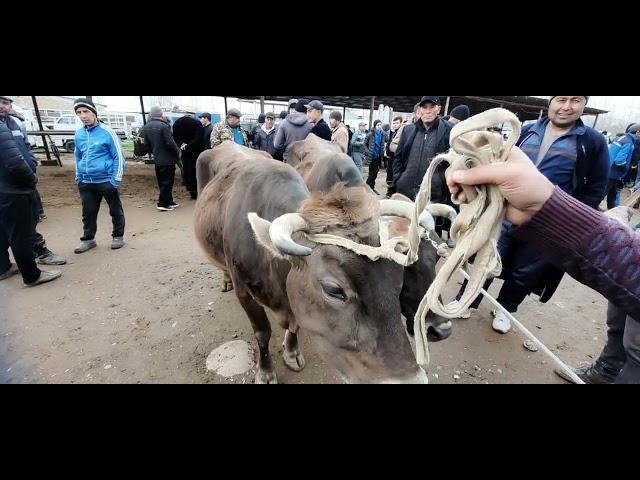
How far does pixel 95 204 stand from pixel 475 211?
6.57 metres

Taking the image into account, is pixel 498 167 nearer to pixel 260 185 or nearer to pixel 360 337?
pixel 360 337

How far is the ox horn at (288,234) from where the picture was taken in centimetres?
183

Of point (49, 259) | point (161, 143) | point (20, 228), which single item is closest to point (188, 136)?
point (161, 143)

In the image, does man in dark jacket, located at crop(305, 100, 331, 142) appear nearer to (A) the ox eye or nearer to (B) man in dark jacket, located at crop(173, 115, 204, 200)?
(B) man in dark jacket, located at crop(173, 115, 204, 200)

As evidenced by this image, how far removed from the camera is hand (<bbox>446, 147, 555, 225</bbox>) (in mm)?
1108

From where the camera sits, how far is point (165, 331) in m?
3.83

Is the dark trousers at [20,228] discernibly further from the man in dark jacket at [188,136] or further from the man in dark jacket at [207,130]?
the man in dark jacket at [207,130]

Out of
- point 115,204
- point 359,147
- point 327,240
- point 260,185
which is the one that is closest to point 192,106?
point 359,147

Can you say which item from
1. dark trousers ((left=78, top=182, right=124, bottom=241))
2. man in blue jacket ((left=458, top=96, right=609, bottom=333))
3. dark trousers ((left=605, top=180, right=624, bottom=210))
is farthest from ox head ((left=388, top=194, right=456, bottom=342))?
dark trousers ((left=605, top=180, right=624, bottom=210))

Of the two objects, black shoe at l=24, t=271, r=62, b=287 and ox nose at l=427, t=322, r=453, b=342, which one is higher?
ox nose at l=427, t=322, r=453, b=342

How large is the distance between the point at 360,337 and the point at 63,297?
4.70 meters

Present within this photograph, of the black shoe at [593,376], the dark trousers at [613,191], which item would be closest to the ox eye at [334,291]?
the black shoe at [593,376]

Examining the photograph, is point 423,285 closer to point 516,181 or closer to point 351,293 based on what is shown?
point 351,293

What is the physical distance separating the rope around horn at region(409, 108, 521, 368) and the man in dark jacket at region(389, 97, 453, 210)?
11.2 feet
